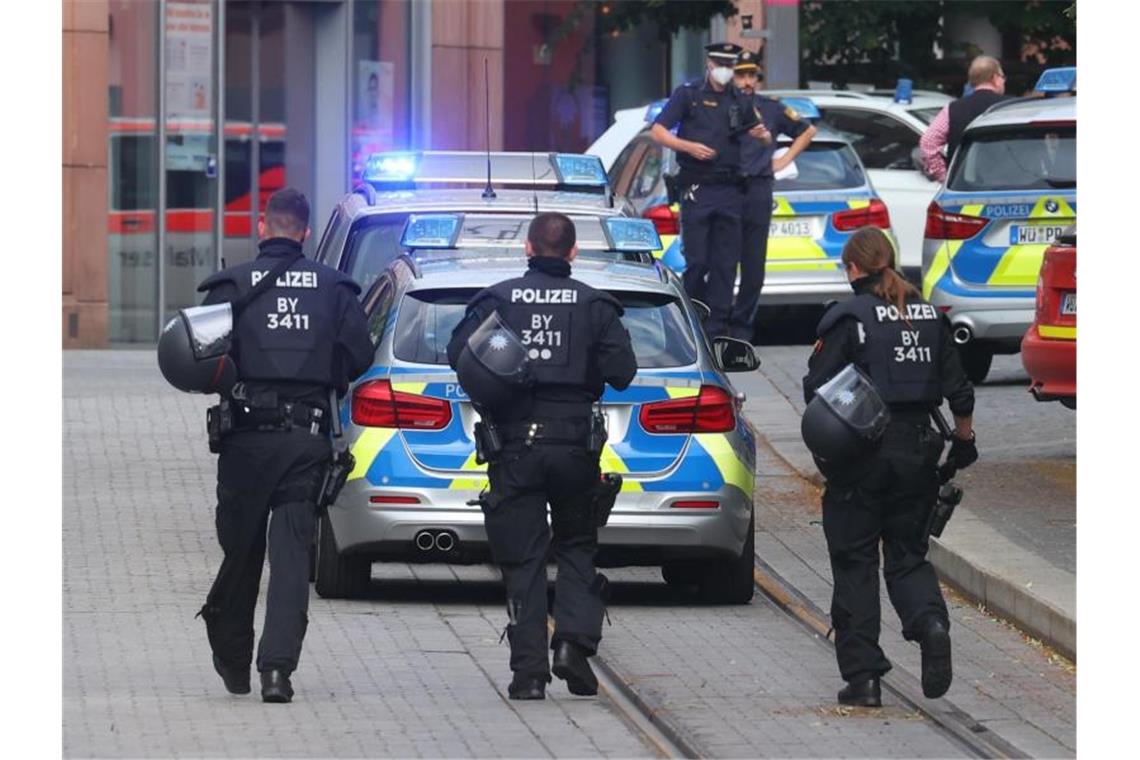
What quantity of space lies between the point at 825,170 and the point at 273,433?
34.1 feet

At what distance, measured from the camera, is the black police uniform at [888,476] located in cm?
927

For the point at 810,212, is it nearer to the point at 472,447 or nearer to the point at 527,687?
the point at 472,447

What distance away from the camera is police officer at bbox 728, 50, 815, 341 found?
16.2m

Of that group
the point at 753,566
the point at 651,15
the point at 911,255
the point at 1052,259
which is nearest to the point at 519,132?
the point at 651,15

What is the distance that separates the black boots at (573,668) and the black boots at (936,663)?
1154mm

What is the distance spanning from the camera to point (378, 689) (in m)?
9.36

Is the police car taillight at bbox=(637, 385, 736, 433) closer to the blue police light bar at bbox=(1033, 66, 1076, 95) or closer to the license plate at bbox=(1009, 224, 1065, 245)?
the license plate at bbox=(1009, 224, 1065, 245)

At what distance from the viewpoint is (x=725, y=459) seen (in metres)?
10.9

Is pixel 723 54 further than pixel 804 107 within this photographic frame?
No

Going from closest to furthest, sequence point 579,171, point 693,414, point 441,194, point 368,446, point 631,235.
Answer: point 368,446 < point 693,414 < point 631,235 < point 441,194 < point 579,171

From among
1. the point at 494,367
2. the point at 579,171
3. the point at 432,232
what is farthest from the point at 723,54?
the point at 494,367

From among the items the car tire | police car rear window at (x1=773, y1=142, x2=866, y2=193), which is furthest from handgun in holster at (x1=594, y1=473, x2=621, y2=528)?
police car rear window at (x1=773, y1=142, x2=866, y2=193)

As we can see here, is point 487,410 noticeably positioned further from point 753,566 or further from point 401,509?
point 753,566
